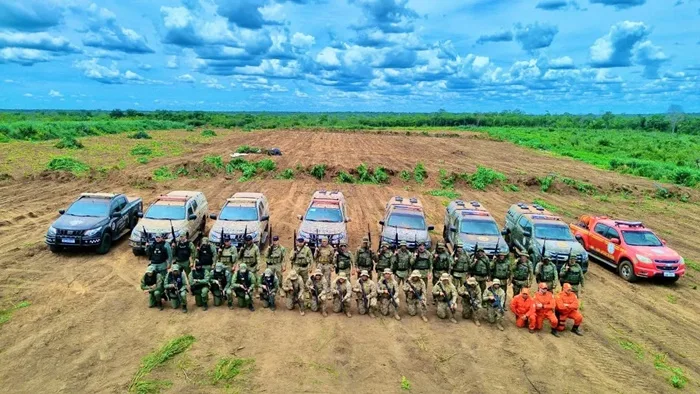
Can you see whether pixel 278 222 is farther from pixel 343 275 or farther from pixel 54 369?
pixel 54 369

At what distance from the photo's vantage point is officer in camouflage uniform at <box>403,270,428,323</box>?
12.1 m

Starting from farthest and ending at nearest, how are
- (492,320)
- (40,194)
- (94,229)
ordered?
(40,194) → (94,229) → (492,320)

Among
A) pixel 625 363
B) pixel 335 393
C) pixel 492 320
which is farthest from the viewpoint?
pixel 492 320

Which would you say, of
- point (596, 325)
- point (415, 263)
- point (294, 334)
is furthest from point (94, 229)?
point (596, 325)

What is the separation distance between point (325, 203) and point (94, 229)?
7.75 meters

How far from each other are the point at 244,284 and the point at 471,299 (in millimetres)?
5734

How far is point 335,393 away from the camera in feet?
29.0

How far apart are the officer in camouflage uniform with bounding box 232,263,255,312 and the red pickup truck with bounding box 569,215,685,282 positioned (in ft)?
39.2

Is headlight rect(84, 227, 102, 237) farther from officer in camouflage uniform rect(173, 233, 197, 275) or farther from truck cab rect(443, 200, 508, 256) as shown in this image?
truck cab rect(443, 200, 508, 256)

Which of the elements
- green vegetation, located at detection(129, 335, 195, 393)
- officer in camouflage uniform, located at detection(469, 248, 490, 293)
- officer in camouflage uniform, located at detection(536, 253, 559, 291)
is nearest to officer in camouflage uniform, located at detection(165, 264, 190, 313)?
green vegetation, located at detection(129, 335, 195, 393)

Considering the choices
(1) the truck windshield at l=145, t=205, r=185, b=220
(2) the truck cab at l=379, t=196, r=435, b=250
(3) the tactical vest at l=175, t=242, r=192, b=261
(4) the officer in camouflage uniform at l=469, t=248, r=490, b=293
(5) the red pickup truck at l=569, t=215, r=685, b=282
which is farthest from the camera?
(1) the truck windshield at l=145, t=205, r=185, b=220

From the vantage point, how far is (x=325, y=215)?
1677 centimetres

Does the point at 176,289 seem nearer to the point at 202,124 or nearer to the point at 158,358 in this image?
the point at 158,358

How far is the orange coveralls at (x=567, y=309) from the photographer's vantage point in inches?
450
